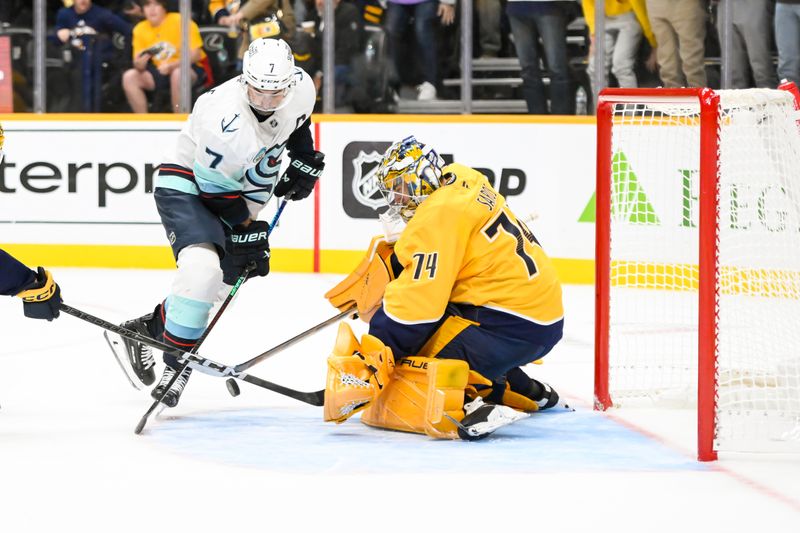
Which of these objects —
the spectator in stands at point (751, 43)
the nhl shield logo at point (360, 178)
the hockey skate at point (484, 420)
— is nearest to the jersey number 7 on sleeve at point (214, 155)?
the hockey skate at point (484, 420)

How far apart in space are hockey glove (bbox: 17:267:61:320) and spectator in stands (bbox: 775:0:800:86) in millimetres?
4323

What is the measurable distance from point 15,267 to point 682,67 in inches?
170

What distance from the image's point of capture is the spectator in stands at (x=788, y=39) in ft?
21.5

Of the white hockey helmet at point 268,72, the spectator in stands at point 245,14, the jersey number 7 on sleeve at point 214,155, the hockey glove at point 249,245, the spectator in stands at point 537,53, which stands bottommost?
the hockey glove at point 249,245

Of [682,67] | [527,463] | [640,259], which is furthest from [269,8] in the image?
[527,463]

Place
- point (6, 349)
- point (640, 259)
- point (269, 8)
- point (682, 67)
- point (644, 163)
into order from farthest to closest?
point (269, 8)
point (682, 67)
point (644, 163)
point (640, 259)
point (6, 349)

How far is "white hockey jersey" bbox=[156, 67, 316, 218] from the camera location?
3631 millimetres

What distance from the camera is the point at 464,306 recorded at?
3.45 m

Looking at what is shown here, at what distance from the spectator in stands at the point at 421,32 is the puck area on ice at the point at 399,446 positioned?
12.9 ft

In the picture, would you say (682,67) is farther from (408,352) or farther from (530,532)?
(530,532)

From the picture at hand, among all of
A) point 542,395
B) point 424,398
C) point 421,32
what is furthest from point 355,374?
point 421,32

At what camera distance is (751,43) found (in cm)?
673

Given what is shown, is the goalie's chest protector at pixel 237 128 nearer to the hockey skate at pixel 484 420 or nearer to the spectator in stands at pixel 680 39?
the hockey skate at pixel 484 420

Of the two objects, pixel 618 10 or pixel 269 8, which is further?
pixel 269 8
